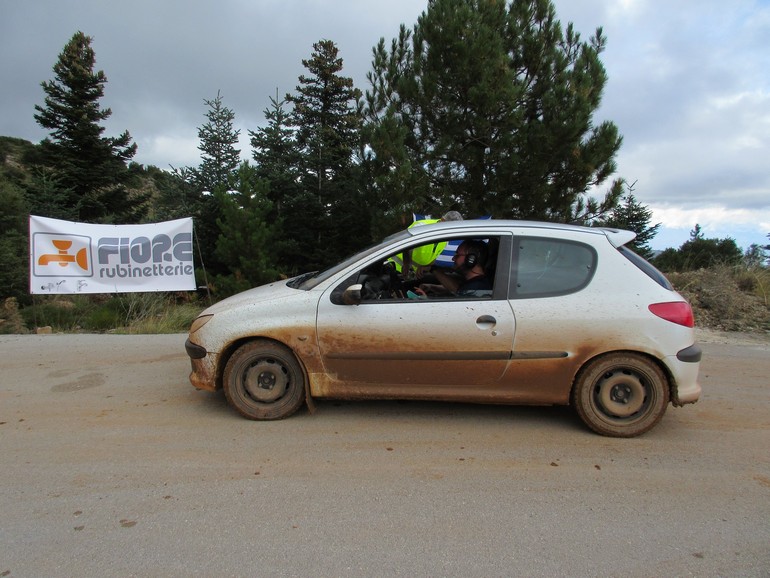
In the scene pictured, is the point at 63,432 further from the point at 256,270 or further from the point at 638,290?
the point at 256,270

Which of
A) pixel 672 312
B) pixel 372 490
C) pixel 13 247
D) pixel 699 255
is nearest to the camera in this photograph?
pixel 372 490

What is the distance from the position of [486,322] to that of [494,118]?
664 centimetres

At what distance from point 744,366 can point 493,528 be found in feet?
17.0

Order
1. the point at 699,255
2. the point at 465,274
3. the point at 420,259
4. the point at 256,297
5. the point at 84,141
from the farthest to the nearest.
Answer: the point at 84,141, the point at 699,255, the point at 420,259, the point at 465,274, the point at 256,297

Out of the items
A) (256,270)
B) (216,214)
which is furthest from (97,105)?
(256,270)

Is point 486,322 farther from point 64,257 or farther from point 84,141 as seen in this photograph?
point 84,141

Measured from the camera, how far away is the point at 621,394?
152 inches

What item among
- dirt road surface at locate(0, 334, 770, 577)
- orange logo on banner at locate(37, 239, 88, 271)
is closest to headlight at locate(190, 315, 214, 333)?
dirt road surface at locate(0, 334, 770, 577)

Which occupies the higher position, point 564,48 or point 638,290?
point 564,48

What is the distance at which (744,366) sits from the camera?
6.07 metres

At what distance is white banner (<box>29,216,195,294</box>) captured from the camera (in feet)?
27.1

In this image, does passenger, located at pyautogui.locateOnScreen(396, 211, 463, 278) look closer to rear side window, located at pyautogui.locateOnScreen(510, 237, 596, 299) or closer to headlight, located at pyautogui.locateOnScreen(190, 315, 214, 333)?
rear side window, located at pyautogui.locateOnScreen(510, 237, 596, 299)

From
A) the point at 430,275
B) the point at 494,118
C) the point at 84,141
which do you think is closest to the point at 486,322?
the point at 430,275

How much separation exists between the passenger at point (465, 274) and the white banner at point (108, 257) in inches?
238
